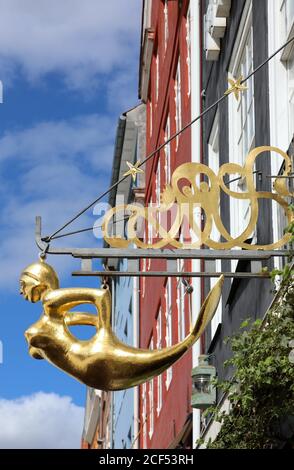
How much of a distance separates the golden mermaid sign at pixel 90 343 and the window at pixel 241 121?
18.5 ft

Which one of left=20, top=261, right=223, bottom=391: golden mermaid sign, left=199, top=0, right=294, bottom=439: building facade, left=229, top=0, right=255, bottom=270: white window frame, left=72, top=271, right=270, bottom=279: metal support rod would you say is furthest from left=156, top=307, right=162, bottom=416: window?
left=20, top=261, right=223, bottom=391: golden mermaid sign

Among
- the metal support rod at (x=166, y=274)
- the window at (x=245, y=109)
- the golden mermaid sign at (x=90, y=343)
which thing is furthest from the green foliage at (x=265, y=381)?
the window at (x=245, y=109)

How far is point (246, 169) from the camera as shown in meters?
8.22

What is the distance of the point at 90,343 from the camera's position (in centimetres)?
645

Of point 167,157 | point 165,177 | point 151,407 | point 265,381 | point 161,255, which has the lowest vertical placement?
point 265,381

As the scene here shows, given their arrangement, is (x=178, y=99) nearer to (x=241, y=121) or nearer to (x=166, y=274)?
(x=241, y=121)

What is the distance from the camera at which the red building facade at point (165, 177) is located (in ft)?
64.0

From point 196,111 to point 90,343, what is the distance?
10374mm

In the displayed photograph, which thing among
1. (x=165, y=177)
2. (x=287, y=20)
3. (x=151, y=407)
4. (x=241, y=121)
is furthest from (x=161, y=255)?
(x=151, y=407)

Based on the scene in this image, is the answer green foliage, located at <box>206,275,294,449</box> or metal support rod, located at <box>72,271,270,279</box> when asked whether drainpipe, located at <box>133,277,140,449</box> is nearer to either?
green foliage, located at <box>206,275,294,449</box>

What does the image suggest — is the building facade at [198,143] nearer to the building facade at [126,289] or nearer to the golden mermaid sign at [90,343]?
the building facade at [126,289]

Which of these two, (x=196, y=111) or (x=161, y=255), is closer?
(x=161, y=255)

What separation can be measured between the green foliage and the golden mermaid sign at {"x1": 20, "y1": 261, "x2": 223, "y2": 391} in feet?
5.21
